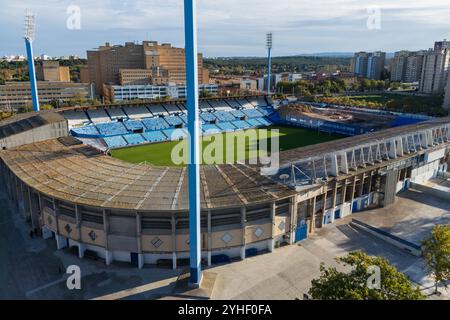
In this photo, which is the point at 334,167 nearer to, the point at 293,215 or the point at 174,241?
the point at 293,215

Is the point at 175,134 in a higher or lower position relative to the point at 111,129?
lower

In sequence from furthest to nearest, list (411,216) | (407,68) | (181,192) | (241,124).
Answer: (407,68) → (241,124) → (411,216) → (181,192)

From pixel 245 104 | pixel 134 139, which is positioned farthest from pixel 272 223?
pixel 245 104

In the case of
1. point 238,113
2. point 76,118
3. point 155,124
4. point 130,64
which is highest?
point 130,64

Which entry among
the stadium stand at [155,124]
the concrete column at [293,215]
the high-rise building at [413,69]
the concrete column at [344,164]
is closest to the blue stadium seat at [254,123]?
the stadium stand at [155,124]

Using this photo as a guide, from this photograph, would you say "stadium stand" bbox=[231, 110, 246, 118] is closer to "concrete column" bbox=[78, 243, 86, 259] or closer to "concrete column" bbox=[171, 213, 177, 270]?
"concrete column" bbox=[171, 213, 177, 270]

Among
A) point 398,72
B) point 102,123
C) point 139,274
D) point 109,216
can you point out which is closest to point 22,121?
point 102,123

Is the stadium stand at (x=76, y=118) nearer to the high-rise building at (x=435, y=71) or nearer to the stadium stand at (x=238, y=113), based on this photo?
the stadium stand at (x=238, y=113)
